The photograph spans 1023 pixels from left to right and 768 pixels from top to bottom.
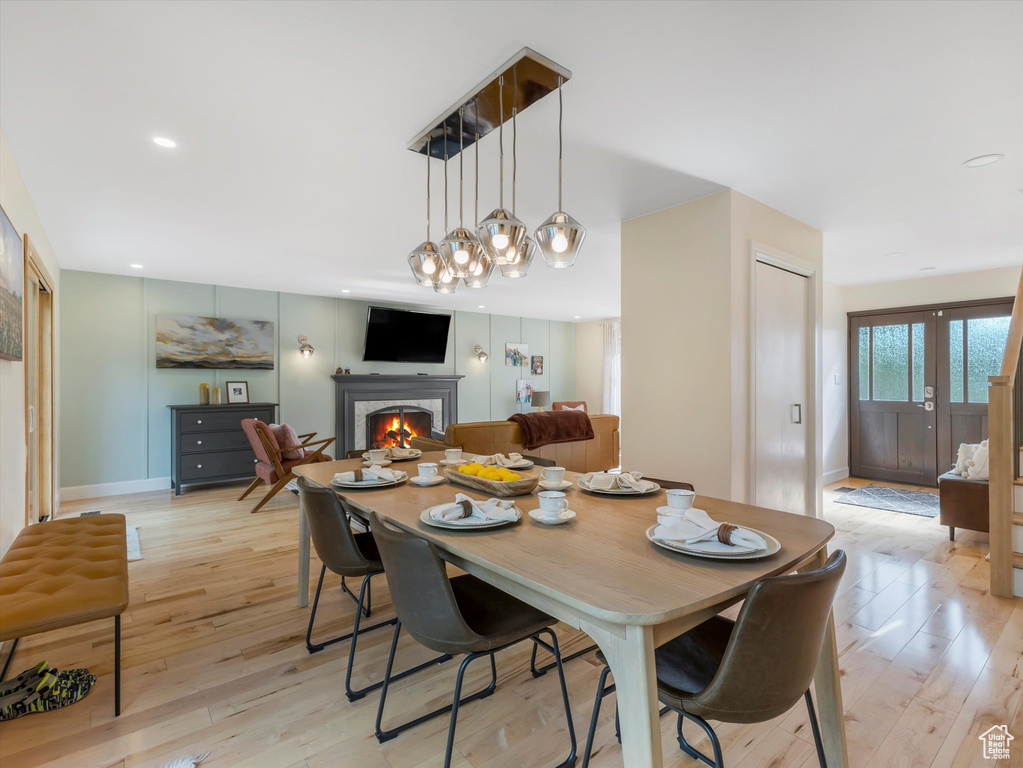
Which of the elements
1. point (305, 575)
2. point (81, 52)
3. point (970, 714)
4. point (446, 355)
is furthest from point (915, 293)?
point (81, 52)

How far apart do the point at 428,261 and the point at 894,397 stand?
6.00 meters

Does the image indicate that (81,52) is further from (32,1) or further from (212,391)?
(212,391)

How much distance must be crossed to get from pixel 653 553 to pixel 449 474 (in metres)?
1.16

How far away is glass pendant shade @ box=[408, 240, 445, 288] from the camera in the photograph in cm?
246

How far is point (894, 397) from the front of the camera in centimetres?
587

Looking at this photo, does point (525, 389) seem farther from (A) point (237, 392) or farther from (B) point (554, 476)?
(B) point (554, 476)

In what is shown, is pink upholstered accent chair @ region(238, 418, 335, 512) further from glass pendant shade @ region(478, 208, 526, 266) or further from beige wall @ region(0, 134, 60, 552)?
glass pendant shade @ region(478, 208, 526, 266)

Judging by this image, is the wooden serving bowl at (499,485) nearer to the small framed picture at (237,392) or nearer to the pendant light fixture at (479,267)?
the pendant light fixture at (479,267)

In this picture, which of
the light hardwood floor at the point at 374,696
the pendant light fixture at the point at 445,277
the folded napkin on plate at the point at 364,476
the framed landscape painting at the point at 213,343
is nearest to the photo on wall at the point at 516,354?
the framed landscape painting at the point at 213,343

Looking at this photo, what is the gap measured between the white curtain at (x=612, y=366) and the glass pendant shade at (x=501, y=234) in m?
6.98

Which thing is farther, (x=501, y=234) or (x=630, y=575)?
(x=501, y=234)

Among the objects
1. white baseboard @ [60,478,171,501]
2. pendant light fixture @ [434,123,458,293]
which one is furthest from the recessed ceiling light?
white baseboard @ [60,478,171,501]

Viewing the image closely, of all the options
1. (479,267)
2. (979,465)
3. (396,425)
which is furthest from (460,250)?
(396,425)

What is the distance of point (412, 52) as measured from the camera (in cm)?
177
